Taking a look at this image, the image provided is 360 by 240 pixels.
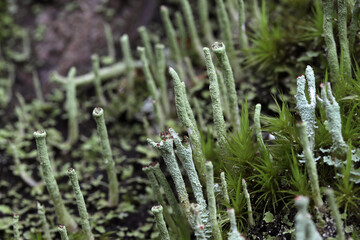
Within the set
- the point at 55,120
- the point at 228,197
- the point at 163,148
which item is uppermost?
the point at 55,120

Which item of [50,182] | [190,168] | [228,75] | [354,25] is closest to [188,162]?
[190,168]

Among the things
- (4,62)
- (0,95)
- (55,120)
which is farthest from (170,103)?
(4,62)

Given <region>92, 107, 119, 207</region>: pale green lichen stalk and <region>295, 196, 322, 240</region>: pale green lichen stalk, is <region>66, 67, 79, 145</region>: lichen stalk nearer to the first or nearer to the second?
<region>92, 107, 119, 207</region>: pale green lichen stalk

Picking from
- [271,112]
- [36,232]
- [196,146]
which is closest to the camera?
[196,146]

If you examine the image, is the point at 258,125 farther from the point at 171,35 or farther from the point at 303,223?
the point at 171,35

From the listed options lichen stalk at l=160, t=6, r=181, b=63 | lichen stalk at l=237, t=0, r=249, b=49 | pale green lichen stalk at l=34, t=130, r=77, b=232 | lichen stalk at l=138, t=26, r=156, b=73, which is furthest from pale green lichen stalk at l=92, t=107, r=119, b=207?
lichen stalk at l=237, t=0, r=249, b=49

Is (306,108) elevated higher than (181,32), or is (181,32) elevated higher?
(181,32)

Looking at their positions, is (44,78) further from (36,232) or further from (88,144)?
(36,232)
